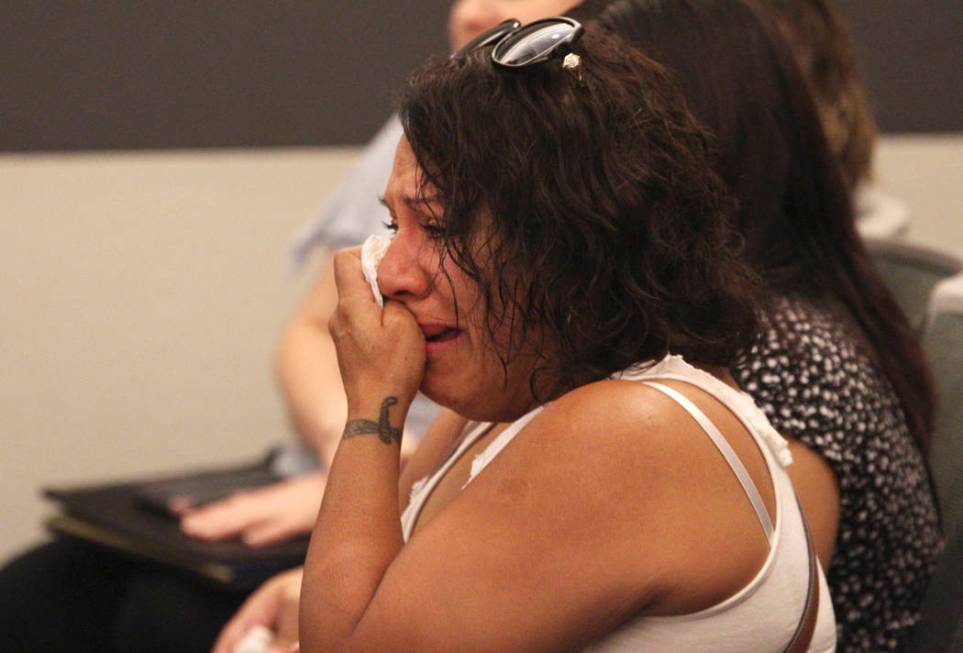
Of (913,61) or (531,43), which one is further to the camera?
(913,61)

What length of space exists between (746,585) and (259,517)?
86 cm

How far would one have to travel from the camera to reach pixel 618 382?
856 millimetres

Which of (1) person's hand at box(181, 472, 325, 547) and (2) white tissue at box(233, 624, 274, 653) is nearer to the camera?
(2) white tissue at box(233, 624, 274, 653)

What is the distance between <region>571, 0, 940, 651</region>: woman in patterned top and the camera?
112cm

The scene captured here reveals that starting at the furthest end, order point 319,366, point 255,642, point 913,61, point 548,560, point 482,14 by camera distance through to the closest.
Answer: point 913,61, point 319,366, point 482,14, point 255,642, point 548,560

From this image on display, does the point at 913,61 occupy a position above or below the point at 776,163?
below

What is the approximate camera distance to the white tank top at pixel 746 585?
0.85 m

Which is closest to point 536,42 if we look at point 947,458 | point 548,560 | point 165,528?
point 548,560

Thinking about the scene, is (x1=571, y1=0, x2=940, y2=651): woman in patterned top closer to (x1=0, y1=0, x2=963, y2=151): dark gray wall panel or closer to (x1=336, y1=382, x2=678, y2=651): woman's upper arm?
(x1=336, y1=382, x2=678, y2=651): woman's upper arm

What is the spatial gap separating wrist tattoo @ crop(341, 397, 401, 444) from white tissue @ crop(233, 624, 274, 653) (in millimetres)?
452

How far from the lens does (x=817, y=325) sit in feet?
3.86

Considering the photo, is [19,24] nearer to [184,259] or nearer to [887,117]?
[184,259]

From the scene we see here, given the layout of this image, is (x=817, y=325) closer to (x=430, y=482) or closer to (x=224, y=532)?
(x=430, y=482)

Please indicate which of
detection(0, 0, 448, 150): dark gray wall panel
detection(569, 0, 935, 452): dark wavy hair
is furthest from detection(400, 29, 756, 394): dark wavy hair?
detection(0, 0, 448, 150): dark gray wall panel
